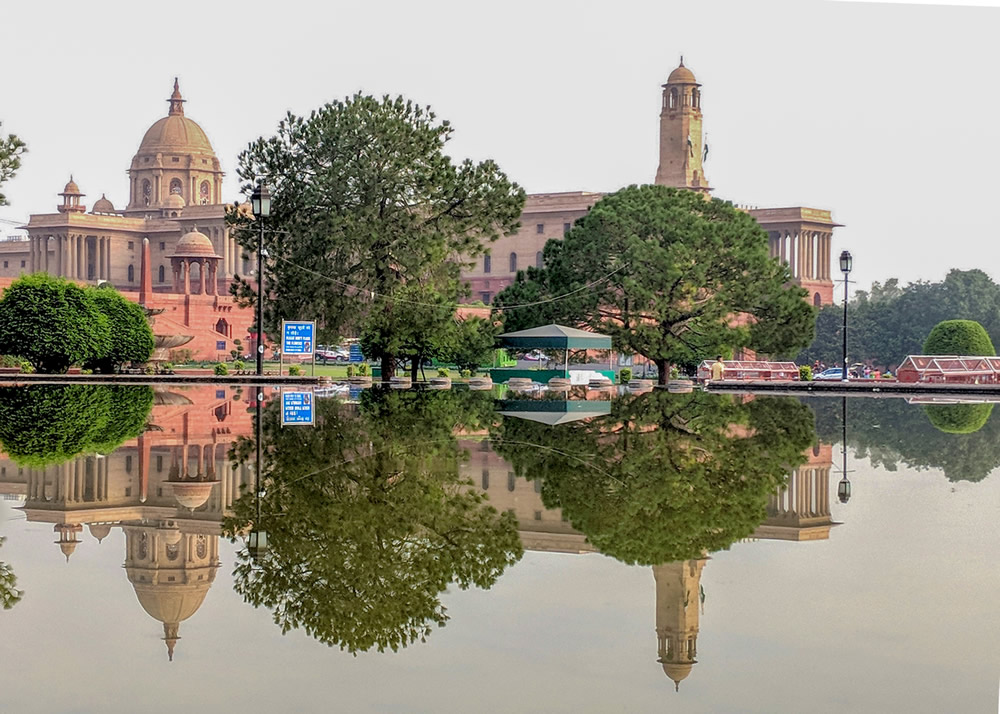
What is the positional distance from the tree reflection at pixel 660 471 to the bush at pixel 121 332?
22.2 m

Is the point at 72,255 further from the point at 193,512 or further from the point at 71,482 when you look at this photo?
the point at 193,512

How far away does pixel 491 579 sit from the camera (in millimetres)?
8547

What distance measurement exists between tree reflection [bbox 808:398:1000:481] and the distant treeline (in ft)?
185

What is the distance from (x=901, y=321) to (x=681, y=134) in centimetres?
2256

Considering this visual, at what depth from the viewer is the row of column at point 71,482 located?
12164mm

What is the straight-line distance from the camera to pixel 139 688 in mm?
6066

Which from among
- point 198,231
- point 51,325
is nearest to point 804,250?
point 198,231

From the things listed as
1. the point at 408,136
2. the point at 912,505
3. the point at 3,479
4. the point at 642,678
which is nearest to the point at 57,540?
the point at 3,479

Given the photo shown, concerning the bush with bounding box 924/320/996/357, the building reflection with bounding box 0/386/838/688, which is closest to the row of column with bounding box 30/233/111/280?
the bush with bounding box 924/320/996/357

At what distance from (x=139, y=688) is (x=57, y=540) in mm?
4319

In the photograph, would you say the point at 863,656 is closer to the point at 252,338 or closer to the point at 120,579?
the point at 120,579

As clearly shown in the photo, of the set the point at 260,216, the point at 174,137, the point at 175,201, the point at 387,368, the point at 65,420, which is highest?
the point at 174,137

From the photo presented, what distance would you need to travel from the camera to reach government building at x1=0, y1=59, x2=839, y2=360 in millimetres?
100500

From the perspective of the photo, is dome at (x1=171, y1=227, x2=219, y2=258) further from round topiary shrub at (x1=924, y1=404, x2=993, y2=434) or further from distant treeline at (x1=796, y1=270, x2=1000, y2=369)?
round topiary shrub at (x1=924, y1=404, x2=993, y2=434)
